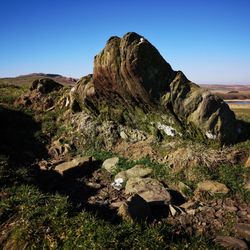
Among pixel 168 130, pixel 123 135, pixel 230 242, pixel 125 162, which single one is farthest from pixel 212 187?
pixel 123 135

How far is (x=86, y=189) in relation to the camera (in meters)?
12.8

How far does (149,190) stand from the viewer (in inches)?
467

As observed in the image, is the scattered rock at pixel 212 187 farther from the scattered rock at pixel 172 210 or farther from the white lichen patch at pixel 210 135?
the white lichen patch at pixel 210 135

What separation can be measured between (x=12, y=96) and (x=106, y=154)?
35.9ft

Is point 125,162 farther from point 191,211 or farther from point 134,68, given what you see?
point 191,211

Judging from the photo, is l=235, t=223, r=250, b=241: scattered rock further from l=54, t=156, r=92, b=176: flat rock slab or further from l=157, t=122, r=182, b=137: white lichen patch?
l=54, t=156, r=92, b=176: flat rock slab

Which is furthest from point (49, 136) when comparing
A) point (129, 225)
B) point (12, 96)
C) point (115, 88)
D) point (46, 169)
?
point (129, 225)

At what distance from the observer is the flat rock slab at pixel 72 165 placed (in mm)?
13914

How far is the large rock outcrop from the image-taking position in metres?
15.0

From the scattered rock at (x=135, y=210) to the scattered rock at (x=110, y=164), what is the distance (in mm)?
4393

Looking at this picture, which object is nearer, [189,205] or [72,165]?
[189,205]

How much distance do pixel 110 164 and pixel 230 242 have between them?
744 centimetres

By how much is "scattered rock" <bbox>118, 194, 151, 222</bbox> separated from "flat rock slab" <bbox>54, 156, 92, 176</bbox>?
507cm

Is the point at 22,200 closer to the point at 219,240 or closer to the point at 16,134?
the point at 219,240
